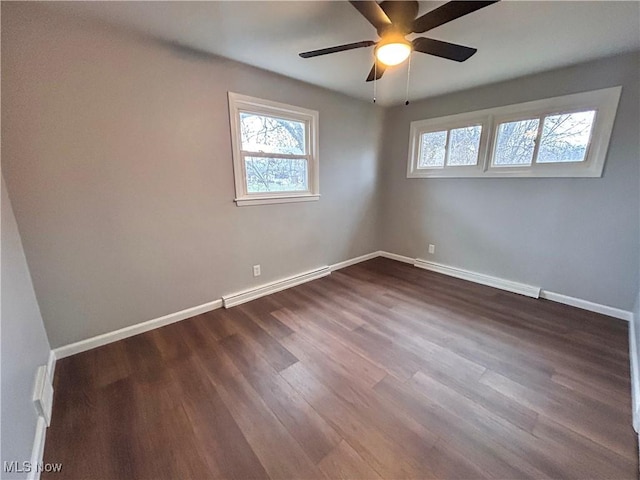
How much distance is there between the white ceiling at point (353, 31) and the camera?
5.33 feet

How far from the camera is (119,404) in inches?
62.4

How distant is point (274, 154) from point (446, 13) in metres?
1.94

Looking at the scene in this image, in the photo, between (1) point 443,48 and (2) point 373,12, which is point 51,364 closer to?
(2) point 373,12

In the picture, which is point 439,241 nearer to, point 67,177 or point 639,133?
point 639,133

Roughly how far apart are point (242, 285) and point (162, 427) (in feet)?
5.00

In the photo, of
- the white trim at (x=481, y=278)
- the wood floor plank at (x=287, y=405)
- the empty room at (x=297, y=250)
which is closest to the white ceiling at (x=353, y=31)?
the empty room at (x=297, y=250)

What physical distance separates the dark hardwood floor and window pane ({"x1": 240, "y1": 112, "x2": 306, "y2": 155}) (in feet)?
5.82

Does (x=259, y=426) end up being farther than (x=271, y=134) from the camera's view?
No

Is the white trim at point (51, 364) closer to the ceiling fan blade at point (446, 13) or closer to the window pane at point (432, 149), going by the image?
the ceiling fan blade at point (446, 13)

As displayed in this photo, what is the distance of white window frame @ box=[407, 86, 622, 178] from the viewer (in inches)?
93.4

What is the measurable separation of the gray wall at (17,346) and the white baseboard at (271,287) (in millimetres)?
1355

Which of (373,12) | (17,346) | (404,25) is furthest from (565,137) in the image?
(17,346)

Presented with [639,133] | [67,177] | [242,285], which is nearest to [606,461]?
[639,133]

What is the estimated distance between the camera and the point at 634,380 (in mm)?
1695
